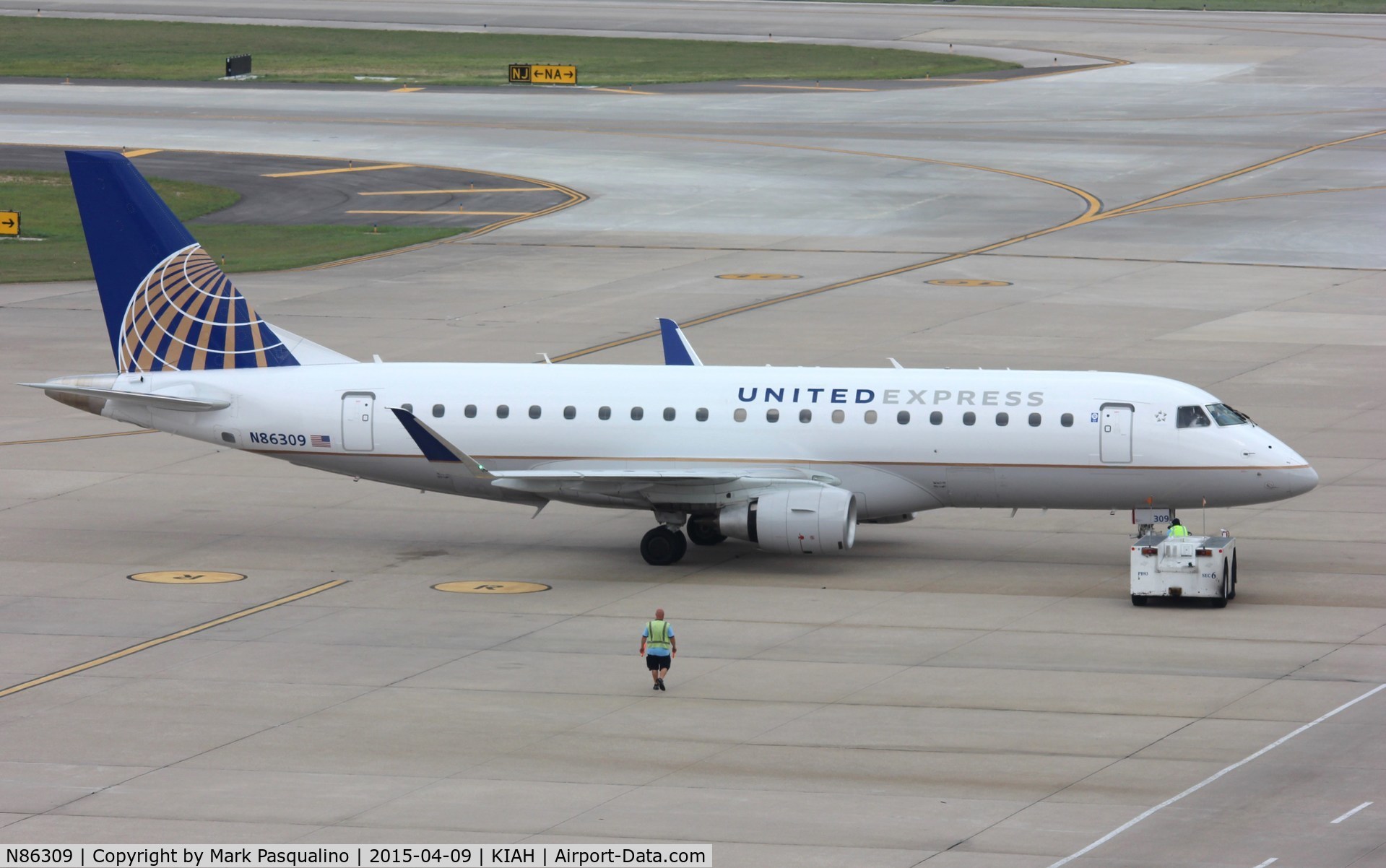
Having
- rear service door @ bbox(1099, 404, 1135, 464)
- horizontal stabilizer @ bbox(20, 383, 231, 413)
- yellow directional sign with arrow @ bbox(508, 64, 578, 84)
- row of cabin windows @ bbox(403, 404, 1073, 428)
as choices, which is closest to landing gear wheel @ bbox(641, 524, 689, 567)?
row of cabin windows @ bbox(403, 404, 1073, 428)

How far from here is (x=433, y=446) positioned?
3869 centimetres

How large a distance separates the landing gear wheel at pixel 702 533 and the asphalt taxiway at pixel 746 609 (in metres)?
0.52

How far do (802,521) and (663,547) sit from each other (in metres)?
3.08

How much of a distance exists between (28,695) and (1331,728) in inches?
789

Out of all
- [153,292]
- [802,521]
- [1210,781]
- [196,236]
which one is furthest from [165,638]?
[196,236]

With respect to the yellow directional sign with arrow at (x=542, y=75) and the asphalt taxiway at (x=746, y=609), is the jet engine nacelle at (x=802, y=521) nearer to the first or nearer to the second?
the asphalt taxiway at (x=746, y=609)

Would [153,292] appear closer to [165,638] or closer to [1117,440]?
[165,638]

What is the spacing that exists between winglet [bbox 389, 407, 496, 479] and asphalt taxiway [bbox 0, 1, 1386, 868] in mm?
2308

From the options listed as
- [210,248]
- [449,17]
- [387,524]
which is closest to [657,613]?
[387,524]

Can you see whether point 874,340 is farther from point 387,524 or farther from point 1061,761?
point 1061,761

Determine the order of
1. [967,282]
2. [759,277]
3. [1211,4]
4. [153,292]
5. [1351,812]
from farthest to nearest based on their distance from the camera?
1. [1211,4]
2. [759,277]
3. [967,282]
4. [153,292]
5. [1351,812]

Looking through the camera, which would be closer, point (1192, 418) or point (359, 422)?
point (1192, 418)

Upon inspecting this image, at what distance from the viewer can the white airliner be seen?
38.7m

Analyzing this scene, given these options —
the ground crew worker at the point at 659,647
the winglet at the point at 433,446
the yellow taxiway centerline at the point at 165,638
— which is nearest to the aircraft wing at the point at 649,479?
the winglet at the point at 433,446
